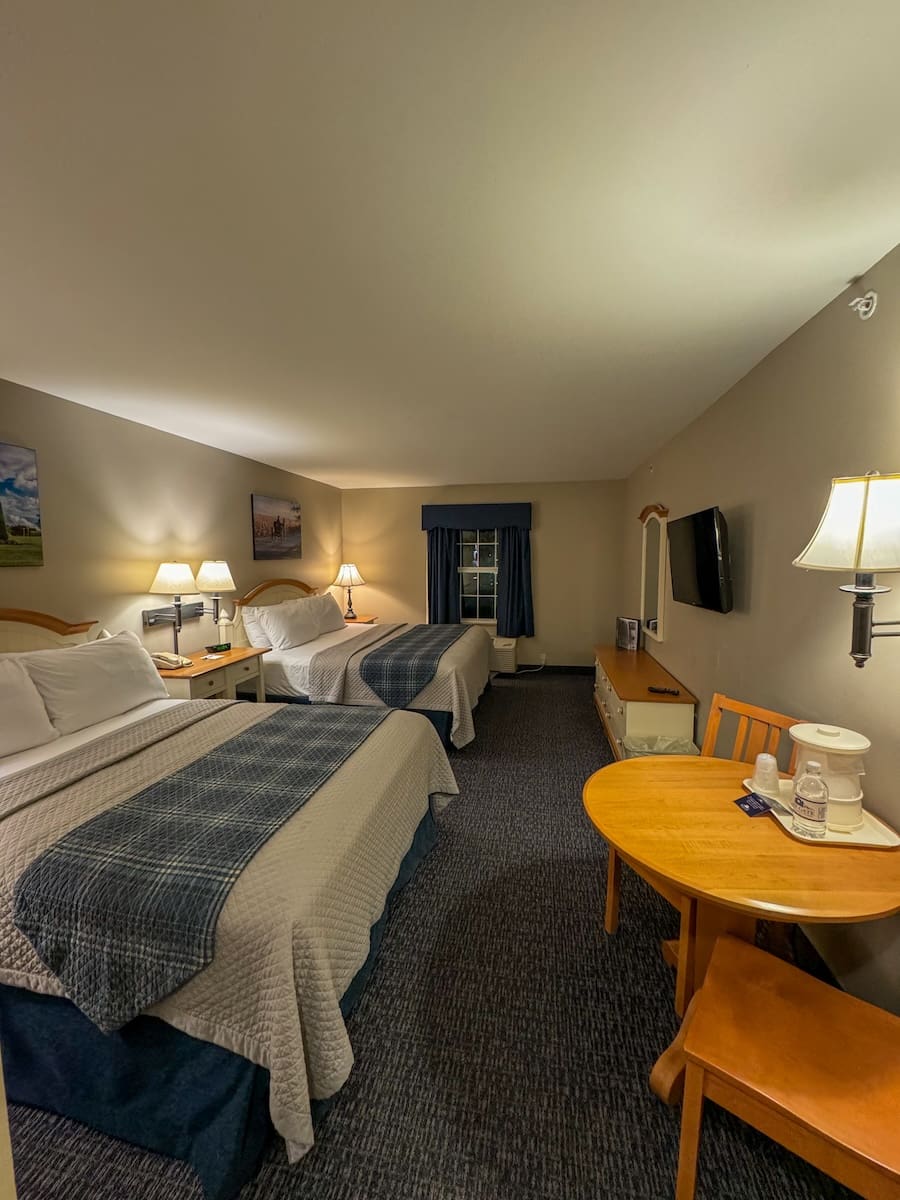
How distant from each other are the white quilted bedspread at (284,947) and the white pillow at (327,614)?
3098 mm

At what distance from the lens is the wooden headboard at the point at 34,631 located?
93.6 inches

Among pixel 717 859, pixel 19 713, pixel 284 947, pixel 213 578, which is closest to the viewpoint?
pixel 284 947

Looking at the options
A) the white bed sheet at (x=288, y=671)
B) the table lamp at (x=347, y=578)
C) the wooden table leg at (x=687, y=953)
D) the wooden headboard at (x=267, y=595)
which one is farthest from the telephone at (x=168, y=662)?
the wooden table leg at (x=687, y=953)

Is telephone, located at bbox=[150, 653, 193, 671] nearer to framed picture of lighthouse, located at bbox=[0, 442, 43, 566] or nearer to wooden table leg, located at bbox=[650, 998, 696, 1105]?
framed picture of lighthouse, located at bbox=[0, 442, 43, 566]

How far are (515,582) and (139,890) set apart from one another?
Answer: 504cm

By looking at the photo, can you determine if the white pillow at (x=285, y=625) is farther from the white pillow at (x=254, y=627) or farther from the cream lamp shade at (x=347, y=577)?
the cream lamp shade at (x=347, y=577)

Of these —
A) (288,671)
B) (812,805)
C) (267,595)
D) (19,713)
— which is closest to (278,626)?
(288,671)

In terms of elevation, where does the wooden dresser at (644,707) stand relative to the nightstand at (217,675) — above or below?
below

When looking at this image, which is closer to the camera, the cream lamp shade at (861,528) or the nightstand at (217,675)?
the cream lamp shade at (861,528)

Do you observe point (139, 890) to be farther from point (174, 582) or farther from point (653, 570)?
point (653, 570)

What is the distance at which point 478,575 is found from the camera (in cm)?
624

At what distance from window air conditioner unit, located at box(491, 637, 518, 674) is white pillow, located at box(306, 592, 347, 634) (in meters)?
1.87

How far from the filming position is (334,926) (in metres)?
1.27

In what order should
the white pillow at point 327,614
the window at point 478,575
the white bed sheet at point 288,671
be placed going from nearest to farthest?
1. the white bed sheet at point 288,671
2. the white pillow at point 327,614
3. the window at point 478,575
